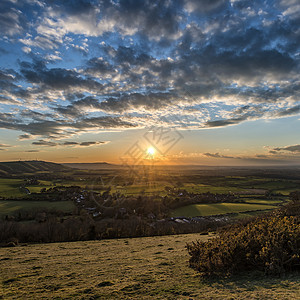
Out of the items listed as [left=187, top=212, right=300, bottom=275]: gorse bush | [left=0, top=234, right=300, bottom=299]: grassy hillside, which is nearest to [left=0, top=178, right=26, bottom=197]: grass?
[left=0, top=234, right=300, bottom=299]: grassy hillside

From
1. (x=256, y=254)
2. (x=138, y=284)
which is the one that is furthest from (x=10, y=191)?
(x=256, y=254)

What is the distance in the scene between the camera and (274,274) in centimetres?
603

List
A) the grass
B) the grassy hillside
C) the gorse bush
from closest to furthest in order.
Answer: the grassy hillside, the gorse bush, the grass

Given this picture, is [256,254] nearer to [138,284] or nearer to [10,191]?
[138,284]

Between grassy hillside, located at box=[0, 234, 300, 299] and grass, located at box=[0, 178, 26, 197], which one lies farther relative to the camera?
grass, located at box=[0, 178, 26, 197]

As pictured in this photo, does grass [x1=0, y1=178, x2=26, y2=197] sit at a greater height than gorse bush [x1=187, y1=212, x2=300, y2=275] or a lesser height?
lesser

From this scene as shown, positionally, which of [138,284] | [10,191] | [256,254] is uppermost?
[256,254]

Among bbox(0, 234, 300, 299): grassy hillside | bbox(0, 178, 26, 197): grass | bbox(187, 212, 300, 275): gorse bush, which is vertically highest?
bbox(187, 212, 300, 275): gorse bush

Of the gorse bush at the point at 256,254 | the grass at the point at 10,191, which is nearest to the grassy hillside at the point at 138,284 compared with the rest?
the gorse bush at the point at 256,254

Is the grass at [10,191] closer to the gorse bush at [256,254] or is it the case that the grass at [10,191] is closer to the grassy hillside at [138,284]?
the grassy hillside at [138,284]

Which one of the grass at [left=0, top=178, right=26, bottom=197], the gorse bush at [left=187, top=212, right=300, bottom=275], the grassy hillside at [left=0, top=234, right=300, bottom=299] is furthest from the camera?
the grass at [left=0, top=178, right=26, bottom=197]

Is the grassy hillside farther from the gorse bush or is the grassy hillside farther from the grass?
the grass

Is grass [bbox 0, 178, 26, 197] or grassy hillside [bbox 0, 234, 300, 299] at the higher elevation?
grassy hillside [bbox 0, 234, 300, 299]

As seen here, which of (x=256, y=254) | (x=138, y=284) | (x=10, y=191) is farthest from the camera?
(x=10, y=191)
